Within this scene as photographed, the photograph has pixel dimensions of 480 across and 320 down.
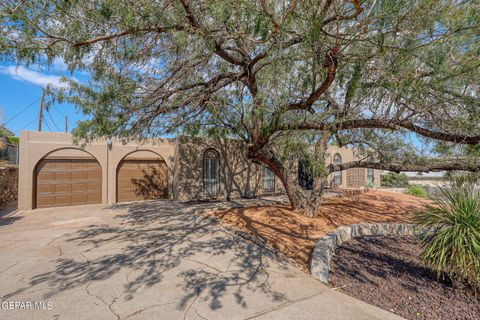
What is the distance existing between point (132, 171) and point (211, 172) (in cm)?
398

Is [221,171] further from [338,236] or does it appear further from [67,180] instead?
[338,236]

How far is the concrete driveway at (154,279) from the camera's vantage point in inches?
127

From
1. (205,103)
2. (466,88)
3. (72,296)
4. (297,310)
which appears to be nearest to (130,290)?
(72,296)

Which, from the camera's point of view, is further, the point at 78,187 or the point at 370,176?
the point at 370,176

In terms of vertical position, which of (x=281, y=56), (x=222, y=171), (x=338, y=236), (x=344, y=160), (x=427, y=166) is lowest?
(x=338, y=236)

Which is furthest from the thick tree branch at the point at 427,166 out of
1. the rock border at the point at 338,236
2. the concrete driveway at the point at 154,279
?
the concrete driveway at the point at 154,279

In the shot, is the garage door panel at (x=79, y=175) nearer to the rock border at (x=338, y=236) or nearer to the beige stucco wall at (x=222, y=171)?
the beige stucco wall at (x=222, y=171)

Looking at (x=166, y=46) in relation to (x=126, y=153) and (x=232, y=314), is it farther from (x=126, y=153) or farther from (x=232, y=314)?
(x=126, y=153)

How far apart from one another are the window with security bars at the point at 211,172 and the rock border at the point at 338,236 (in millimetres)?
7377

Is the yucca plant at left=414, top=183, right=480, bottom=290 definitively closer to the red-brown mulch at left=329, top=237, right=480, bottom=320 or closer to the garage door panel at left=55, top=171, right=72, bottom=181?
the red-brown mulch at left=329, top=237, right=480, bottom=320

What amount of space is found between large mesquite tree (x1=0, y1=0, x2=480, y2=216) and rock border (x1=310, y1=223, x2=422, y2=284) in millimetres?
1917

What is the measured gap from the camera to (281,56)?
4.25 metres

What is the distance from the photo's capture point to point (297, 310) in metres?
3.26

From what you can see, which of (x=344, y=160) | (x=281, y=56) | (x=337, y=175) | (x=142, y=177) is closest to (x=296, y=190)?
(x=281, y=56)
